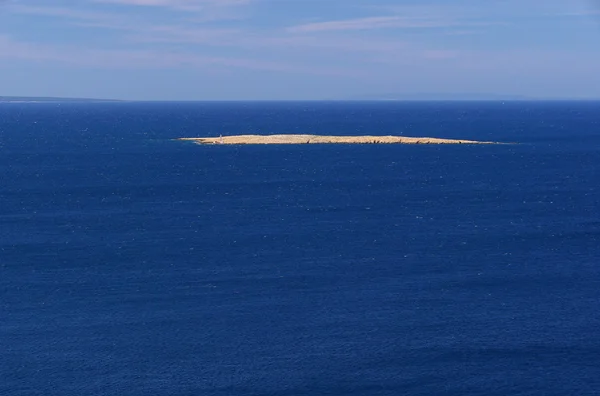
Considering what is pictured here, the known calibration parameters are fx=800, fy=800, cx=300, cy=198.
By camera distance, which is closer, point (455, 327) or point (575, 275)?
point (455, 327)

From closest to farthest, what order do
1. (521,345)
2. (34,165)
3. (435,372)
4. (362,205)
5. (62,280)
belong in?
(435,372) → (521,345) → (62,280) → (362,205) → (34,165)

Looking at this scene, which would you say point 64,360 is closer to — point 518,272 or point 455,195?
point 518,272

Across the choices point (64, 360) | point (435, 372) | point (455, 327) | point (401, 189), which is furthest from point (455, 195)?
point (64, 360)

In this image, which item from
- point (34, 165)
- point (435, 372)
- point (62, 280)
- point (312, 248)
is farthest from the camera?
point (34, 165)

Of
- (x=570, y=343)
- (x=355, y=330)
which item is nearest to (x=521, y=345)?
(x=570, y=343)

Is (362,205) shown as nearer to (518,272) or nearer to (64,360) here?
(518,272)

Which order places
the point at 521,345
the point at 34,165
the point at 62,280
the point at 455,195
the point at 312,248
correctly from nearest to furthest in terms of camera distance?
1. the point at 521,345
2. the point at 62,280
3. the point at 312,248
4. the point at 455,195
5. the point at 34,165
